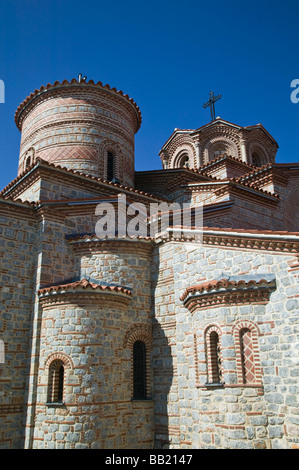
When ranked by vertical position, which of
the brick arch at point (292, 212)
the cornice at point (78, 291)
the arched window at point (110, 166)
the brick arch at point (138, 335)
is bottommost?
the brick arch at point (138, 335)

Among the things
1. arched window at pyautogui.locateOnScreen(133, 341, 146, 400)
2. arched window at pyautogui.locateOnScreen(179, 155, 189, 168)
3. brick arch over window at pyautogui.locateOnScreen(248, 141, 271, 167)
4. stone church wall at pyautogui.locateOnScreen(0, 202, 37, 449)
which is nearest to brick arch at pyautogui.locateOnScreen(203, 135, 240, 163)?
brick arch over window at pyautogui.locateOnScreen(248, 141, 271, 167)

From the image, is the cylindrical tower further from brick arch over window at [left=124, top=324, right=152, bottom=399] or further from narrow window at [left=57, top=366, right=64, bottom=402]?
narrow window at [left=57, top=366, right=64, bottom=402]

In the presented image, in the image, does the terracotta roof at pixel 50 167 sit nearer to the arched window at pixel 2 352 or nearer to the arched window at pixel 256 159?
the arched window at pixel 2 352

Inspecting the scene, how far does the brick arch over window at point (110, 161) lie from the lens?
11492mm

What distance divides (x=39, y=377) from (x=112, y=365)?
1.42 m

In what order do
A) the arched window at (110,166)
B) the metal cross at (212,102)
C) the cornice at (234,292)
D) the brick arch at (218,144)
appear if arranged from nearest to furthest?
the cornice at (234,292) < the arched window at (110,166) < the brick arch at (218,144) < the metal cross at (212,102)

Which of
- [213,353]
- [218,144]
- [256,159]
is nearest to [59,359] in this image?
[213,353]

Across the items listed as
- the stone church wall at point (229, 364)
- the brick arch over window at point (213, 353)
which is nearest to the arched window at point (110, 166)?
the stone church wall at point (229, 364)

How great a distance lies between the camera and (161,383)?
25.7 feet

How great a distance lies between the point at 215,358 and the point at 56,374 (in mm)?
2985

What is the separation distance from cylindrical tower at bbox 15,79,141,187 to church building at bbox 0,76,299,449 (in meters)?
1.38

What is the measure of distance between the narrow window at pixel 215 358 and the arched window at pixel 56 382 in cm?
278

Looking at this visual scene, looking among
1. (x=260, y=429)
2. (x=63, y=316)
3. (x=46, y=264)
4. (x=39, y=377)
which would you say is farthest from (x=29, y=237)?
(x=260, y=429)
